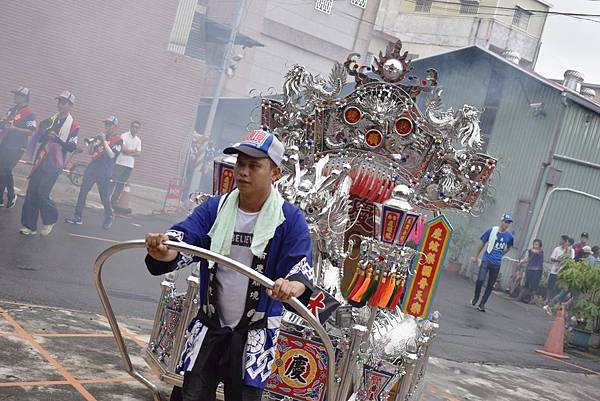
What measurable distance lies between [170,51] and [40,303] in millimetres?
12957

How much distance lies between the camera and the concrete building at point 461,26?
26.3m

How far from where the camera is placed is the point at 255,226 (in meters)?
3.43

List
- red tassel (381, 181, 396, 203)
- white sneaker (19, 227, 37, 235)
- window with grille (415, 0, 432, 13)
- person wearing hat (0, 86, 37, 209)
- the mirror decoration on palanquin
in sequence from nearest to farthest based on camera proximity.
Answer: the mirror decoration on palanquin < red tassel (381, 181, 396, 203) < white sneaker (19, 227, 37, 235) < person wearing hat (0, 86, 37, 209) < window with grille (415, 0, 432, 13)

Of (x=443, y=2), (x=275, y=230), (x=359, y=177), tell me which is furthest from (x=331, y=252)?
(x=443, y=2)

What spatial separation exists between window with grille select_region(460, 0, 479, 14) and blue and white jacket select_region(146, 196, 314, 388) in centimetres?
2408

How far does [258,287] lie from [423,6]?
1021 inches

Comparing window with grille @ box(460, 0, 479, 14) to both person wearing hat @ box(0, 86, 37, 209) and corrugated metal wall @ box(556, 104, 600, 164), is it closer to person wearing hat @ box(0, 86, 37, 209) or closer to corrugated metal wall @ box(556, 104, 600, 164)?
corrugated metal wall @ box(556, 104, 600, 164)

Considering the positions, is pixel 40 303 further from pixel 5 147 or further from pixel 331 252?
pixel 5 147

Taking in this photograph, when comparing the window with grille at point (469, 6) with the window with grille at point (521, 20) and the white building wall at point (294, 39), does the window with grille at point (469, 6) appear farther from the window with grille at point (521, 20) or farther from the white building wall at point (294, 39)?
the white building wall at point (294, 39)

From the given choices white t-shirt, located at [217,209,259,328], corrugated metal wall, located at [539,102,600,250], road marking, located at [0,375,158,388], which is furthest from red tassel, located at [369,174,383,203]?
corrugated metal wall, located at [539,102,600,250]

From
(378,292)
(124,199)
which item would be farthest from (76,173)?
(378,292)

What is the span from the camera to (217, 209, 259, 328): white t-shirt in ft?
11.3

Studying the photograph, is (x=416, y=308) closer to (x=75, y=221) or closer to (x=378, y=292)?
(x=378, y=292)

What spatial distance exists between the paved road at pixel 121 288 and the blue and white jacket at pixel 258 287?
11.6ft
